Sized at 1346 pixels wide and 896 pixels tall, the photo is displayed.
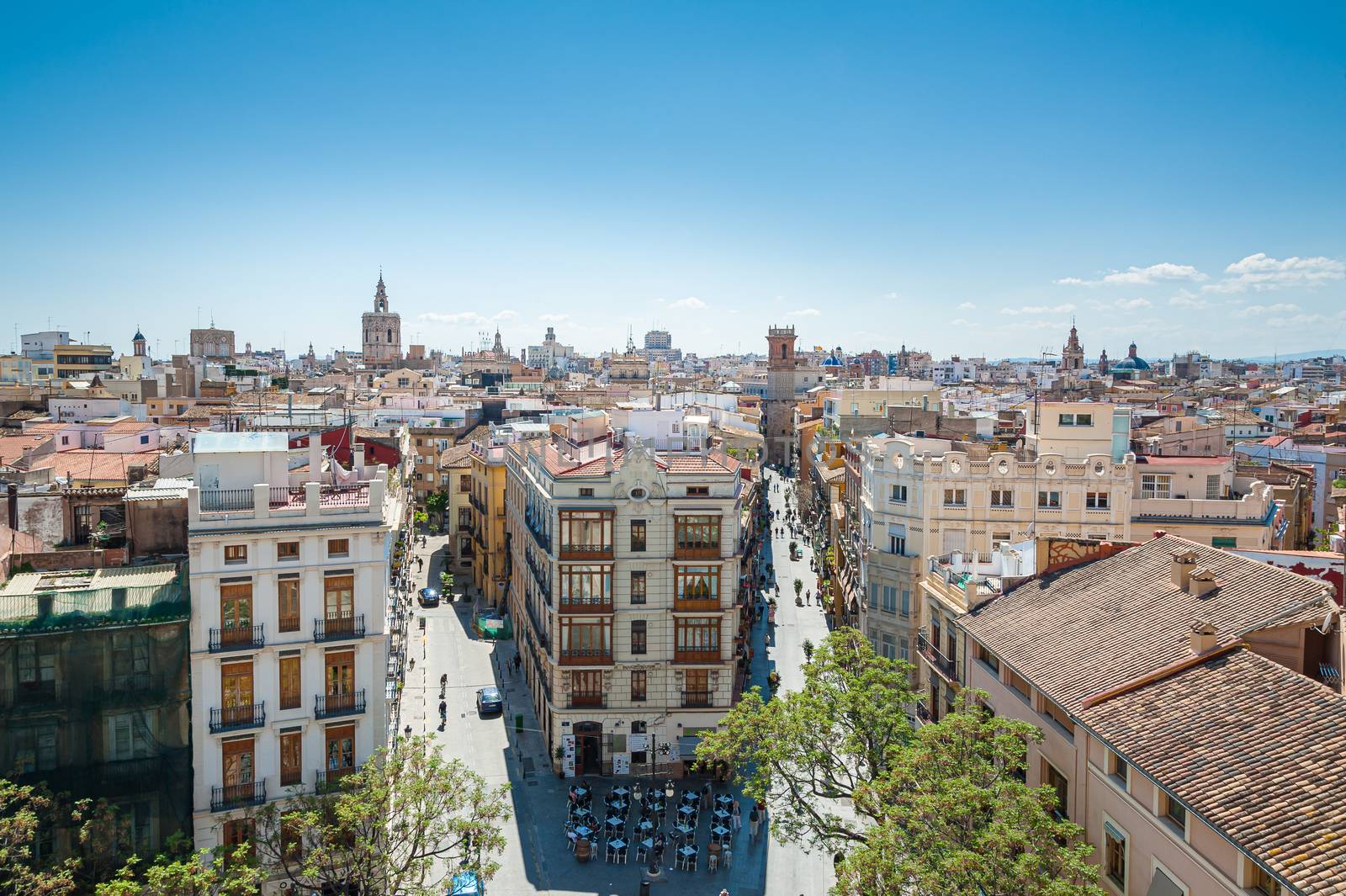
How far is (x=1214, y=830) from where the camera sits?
17.9 meters

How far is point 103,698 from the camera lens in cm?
2798

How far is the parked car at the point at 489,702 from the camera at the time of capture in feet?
156

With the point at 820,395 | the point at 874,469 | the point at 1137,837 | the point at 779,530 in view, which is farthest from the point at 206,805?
the point at 820,395

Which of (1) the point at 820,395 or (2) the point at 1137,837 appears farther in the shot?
(1) the point at 820,395

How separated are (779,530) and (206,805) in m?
70.4

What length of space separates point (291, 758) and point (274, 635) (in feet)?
12.3

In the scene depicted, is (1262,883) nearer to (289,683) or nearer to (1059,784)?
(1059,784)

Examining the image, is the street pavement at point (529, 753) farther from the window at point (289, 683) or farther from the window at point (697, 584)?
the window at point (289, 683)

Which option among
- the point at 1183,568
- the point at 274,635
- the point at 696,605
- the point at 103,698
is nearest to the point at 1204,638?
the point at 1183,568

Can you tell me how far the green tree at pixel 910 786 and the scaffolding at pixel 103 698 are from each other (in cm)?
1548

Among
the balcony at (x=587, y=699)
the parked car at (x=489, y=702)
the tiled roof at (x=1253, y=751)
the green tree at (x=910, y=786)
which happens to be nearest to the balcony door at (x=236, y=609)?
the green tree at (x=910, y=786)

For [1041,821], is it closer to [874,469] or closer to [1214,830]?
[1214,830]

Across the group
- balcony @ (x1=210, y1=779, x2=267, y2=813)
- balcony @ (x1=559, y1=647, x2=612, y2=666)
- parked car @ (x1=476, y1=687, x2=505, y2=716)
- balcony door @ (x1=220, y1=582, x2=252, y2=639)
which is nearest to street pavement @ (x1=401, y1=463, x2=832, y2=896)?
parked car @ (x1=476, y1=687, x2=505, y2=716)

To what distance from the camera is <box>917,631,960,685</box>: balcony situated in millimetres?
33594
